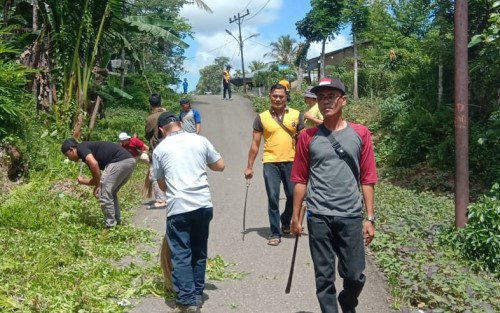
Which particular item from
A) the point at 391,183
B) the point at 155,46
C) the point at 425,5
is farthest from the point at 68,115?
the point at 155,46

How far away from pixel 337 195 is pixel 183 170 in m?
1.53

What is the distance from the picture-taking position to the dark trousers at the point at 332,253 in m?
4.56

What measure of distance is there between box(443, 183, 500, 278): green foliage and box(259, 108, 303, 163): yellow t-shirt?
2421mm

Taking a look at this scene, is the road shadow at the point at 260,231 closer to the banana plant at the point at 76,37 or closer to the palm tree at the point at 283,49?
the banana plant at the point at 76,37

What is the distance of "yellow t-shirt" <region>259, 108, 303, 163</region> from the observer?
7684 millimetres

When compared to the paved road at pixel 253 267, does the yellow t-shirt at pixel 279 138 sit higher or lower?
higher

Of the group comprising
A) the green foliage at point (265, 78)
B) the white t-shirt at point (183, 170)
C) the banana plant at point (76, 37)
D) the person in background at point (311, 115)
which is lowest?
the white t-shirt at point (183, 170)

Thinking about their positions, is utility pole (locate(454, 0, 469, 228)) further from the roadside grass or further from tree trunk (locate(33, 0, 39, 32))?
tree trunk (locate(33, 0, 39, 32))

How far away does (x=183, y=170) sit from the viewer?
5.35 meters

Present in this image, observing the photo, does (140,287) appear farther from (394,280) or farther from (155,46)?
(155,46)

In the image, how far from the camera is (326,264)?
4.57m

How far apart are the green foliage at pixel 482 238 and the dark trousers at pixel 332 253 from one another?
3.07 m

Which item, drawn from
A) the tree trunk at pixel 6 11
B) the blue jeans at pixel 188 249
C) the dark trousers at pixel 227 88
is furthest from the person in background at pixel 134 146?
the dark trousers at pixel 227 88

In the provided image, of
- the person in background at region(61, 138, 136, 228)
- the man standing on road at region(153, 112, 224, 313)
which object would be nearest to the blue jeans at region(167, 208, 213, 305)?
the man standing on road at region(153, 112, 224, 313)
